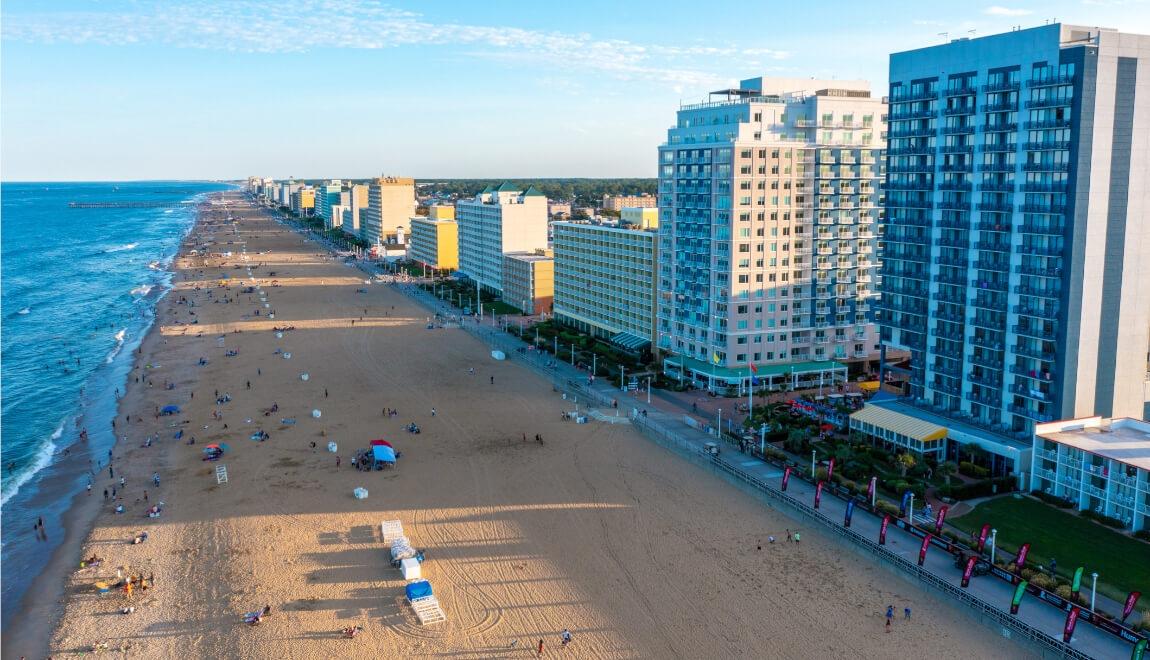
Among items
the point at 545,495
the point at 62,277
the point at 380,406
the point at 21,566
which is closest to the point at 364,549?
the point at 545,495

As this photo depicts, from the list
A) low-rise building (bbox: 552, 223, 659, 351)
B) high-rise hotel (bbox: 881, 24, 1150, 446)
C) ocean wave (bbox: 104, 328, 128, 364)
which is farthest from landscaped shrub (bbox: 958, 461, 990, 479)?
ocean wave (bbox: 104, 328, 128, 364)

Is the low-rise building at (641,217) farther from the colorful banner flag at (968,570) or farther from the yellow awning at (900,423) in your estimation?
the colorful banner flag at (968,570)

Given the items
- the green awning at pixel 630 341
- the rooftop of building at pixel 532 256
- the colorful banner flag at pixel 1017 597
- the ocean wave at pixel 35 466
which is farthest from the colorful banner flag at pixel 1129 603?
the rooftop of building at pixel 532 256

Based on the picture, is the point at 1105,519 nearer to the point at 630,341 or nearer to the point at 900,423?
the point at 900,423

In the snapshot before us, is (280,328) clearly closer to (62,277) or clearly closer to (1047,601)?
(62,277)

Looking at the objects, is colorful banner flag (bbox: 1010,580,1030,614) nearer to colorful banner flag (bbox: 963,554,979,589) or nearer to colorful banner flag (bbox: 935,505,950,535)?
colorful banner flag (bbox: 963,554,979,589)

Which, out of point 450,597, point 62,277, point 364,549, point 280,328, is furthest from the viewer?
point 62,277
